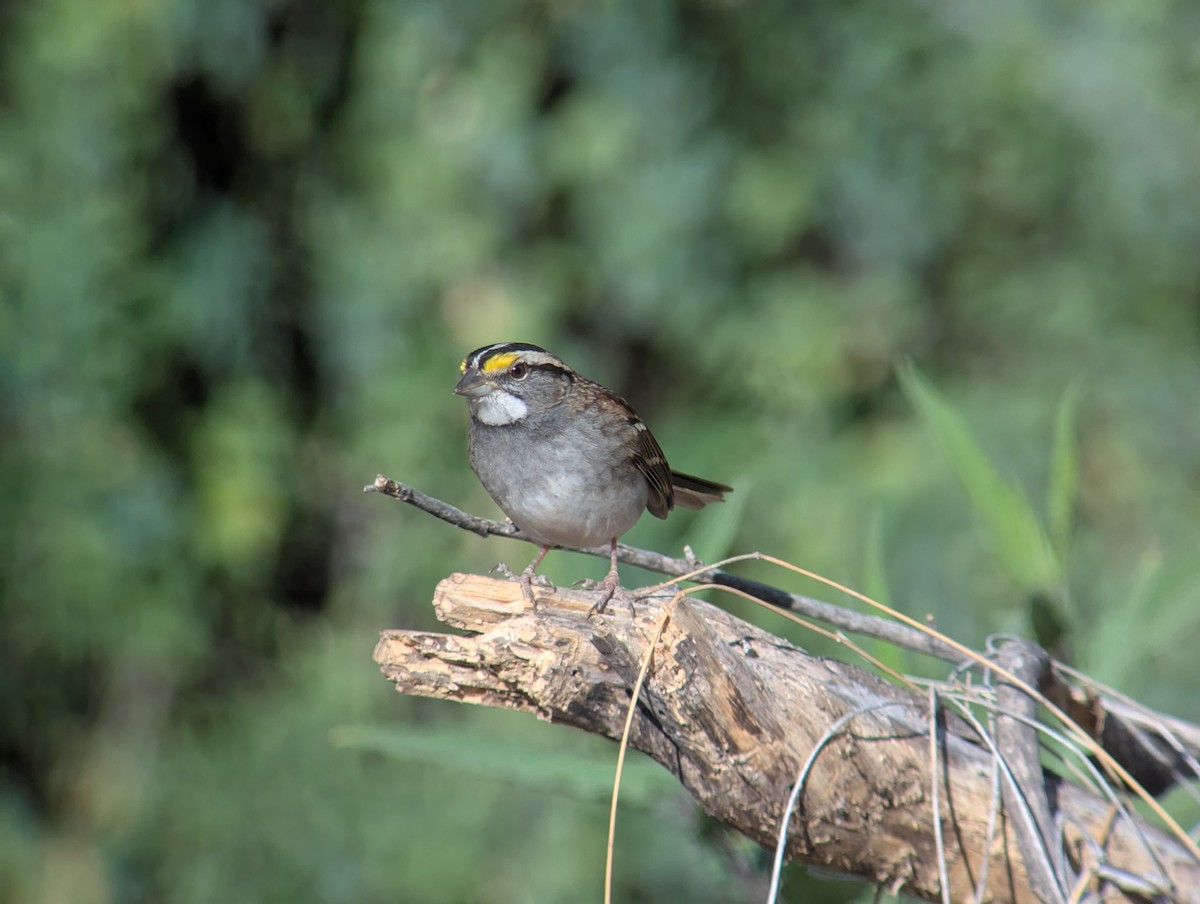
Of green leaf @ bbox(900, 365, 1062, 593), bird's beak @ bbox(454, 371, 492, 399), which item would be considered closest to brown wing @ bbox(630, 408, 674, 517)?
bird's beak @ bbox(454, 371, 492, 399)

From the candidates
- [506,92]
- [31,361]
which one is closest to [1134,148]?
[506,92]

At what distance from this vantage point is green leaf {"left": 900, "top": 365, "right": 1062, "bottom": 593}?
3184mm

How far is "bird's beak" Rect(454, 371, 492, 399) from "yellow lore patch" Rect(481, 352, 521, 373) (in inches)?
1.2

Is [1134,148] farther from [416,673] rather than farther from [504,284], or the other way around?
[416,673]

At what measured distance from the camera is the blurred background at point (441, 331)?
5.74 meters

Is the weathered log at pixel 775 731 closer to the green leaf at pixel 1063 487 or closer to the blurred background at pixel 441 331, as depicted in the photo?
the green leaf at pixel 1063 487

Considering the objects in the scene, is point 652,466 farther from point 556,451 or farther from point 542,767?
point 542,767

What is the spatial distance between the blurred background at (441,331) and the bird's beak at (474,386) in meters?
2.47

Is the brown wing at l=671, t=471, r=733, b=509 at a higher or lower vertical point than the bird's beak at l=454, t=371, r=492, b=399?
higher

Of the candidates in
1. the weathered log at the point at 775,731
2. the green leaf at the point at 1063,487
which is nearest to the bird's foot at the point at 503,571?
the weathered log at the point at 775,731

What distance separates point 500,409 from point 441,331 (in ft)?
9.59

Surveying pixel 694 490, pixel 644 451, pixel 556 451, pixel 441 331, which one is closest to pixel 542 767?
pixel 556 451

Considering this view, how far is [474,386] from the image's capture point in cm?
336

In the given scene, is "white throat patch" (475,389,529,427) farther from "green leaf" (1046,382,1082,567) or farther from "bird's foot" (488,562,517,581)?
"green leaf" (1046,382,1082,567)
